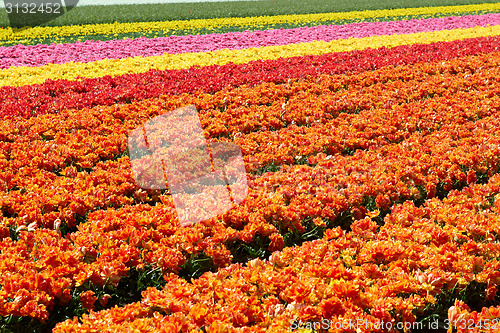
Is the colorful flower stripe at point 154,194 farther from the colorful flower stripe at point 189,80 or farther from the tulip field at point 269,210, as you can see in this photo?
the colorful flower stripe at point 189,80

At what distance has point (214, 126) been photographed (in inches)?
249

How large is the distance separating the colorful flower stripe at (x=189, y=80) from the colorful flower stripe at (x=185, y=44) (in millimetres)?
5660

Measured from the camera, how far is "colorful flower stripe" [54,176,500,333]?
2516 millimetres

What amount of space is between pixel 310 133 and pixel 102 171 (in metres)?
3.01

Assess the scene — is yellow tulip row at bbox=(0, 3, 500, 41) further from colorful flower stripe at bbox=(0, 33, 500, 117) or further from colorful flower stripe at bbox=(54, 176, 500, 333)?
colorful flower stripe at bbox=(54, 176, 500, 333)

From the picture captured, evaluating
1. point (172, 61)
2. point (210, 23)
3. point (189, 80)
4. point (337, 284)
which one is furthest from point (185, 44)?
point (337, 284)

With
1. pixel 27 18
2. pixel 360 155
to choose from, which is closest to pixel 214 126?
pixel 360 155

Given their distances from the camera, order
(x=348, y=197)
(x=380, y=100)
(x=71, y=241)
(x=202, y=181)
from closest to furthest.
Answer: (x=71, y=241)
(x=348, y=197)
(x=202, y=181)
(x=380, y=100)

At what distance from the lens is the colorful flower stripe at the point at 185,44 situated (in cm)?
1446

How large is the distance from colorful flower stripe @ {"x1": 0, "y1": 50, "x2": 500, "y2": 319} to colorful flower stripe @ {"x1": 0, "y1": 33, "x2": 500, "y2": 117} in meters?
0.77

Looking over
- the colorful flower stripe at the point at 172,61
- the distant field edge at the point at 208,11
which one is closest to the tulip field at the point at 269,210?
the colorful flower stripe at the point at 172,61

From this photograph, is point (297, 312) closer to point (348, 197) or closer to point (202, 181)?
point (348, 197)

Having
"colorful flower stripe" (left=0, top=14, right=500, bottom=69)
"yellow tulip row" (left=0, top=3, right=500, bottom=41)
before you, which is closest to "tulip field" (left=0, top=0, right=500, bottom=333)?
"colorful flower stripe" (left=0, top=14, right=500, bottom=69)

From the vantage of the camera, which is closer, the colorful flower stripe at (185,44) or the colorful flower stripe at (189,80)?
the colorful flower stripe at (189,80)
